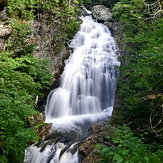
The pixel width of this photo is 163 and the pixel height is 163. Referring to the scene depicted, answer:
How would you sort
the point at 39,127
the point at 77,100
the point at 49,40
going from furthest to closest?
the point at 49,40
the point at 77,100
the point at 39,127

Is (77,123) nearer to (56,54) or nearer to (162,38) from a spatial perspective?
(56,54)

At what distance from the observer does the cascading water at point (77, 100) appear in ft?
18.7

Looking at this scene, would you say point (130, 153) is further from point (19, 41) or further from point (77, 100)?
point (19, 41)

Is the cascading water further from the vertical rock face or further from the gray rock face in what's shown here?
the gray rock face

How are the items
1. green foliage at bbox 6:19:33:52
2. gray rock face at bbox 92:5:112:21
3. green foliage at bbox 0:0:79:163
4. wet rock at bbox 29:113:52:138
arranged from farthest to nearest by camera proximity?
gray rock face at bbox 92:5:112:21, green foliage at bbox 6:19:33:52, wet rock at bbox 29:113:52:138, green foliage at bbox 0:0:79:163

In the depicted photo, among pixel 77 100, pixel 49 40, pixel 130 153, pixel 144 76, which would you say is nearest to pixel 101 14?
pixel 49 40

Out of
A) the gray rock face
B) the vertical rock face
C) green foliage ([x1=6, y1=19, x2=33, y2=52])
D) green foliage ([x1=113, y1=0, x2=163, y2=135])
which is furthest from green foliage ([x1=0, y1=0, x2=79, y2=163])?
the gray rock face

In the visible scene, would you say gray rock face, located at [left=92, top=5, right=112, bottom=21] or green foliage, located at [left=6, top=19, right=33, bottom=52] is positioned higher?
gray rock face, located at [left=92, top=5, right=112, bottom=21]

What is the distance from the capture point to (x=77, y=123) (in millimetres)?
8156

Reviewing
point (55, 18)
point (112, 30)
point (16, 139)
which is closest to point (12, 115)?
point (16, 139)

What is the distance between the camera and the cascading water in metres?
5.70

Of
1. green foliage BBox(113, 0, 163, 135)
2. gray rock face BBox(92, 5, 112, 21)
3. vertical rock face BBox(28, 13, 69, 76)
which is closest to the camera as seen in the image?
green foliage BBox(113, 0, 163, 135)

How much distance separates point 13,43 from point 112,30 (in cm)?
1314

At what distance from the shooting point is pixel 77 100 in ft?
32.9
